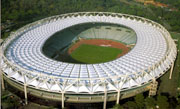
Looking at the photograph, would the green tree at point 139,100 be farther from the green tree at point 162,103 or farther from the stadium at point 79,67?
the green tree at point 162,103

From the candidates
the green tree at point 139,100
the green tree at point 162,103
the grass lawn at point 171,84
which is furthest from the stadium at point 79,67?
the grass lawn at point 171,84

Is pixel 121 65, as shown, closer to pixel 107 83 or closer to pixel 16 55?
pixel 107 83

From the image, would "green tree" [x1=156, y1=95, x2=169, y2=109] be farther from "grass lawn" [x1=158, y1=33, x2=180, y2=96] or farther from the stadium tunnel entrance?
the stadium tunnel entrance

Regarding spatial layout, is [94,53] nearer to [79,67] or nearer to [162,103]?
[79,67]

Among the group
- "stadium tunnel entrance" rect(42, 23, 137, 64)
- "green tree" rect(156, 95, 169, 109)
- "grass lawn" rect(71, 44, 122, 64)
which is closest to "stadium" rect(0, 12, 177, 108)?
"grass lawn" rect(71, 44, 122, 64)

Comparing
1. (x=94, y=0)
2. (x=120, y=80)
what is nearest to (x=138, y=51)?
(x=120, y=80)

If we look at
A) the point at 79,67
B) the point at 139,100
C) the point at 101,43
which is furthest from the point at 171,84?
the point at 101,43

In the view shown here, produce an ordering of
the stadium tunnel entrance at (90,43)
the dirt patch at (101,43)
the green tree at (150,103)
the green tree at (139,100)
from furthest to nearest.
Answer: the dirt patch at (101,43) → the stadium tunnel entrance at (90,43) → the green tree at (150,103) → the green tree at (139,100)
